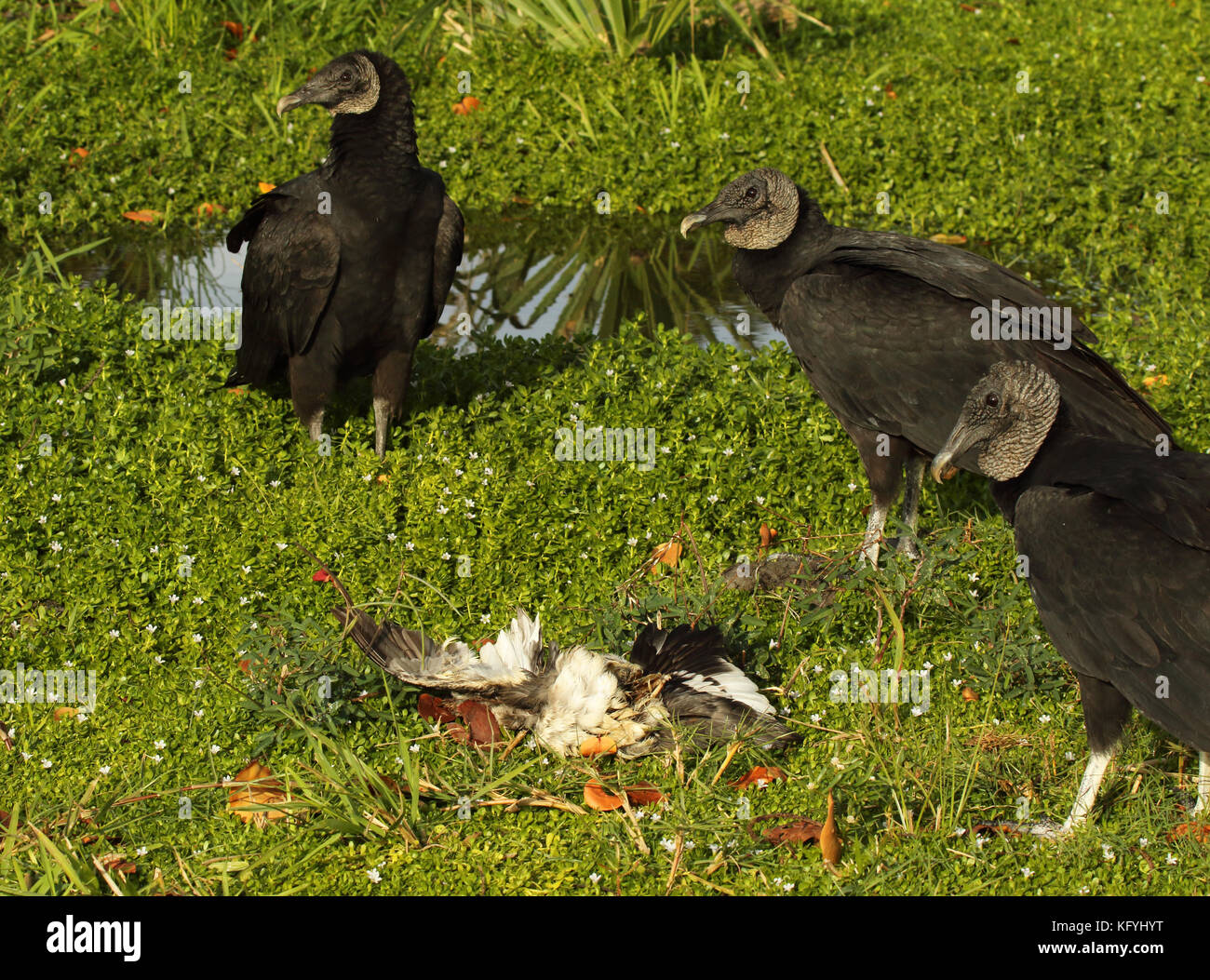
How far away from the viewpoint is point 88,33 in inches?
317

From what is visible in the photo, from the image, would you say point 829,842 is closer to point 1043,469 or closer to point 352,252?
point 1043,469

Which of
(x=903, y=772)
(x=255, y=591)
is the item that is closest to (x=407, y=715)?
(x=255, y=591)

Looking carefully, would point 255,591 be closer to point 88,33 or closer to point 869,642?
point 869,642

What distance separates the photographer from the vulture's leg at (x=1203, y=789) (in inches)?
126

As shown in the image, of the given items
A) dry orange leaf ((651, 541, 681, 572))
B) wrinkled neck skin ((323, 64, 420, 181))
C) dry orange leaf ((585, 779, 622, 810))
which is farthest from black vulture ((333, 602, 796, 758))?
wrinkled neck skin ((323, 64, 420, 181))

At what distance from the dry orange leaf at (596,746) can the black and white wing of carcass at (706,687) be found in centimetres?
19

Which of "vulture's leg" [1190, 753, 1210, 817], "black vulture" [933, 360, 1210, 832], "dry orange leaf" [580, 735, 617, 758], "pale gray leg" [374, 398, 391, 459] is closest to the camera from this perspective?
"black vulture" [933, 360, 1210, 832]

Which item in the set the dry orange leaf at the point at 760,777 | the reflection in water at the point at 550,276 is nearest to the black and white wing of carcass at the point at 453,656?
the dry orange leaf at the point at 760,777

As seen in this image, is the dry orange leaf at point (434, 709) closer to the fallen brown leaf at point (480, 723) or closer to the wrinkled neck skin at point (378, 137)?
the fallen brown leaf at point (480, 723)

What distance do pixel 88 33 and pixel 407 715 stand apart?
6.22 m

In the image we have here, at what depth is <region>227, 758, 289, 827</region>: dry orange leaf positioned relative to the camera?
311cm

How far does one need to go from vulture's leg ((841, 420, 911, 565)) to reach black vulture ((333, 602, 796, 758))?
3.10 feet

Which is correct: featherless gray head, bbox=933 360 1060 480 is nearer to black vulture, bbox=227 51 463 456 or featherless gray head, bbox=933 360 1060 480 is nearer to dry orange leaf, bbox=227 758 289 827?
dry orange leaf, bbox=227 758 289 827

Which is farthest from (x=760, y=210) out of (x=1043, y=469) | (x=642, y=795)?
(x=642, y=795)
